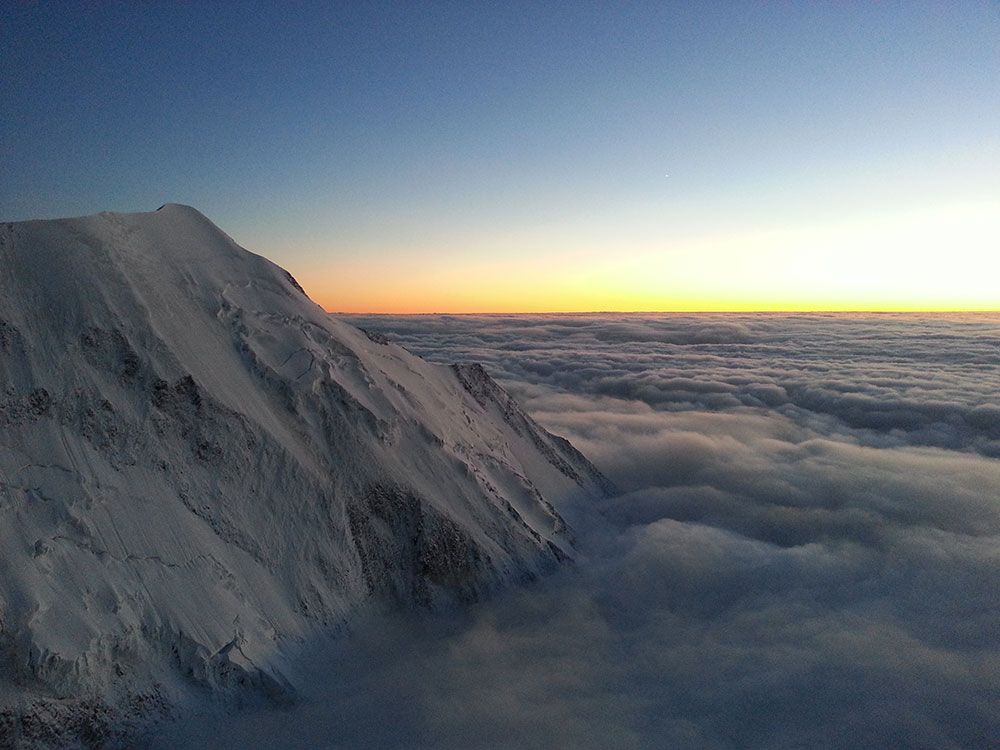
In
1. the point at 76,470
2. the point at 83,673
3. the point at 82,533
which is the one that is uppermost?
the point at 76,470

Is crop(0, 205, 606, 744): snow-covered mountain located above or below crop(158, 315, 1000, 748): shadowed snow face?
above

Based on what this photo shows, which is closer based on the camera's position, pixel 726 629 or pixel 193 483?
pixel 193 483

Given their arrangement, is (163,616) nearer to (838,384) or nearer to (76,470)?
(76,470)

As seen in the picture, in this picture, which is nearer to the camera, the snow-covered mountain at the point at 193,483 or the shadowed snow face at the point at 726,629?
the snow-covered mountain at the point at 193,483

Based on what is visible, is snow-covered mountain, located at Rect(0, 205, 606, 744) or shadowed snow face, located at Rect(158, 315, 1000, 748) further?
shadowed snow face, located at Rect(158, 315, 1000, 748)

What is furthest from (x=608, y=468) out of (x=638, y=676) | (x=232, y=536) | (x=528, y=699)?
(x=232, y=536)

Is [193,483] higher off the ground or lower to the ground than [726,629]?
higher

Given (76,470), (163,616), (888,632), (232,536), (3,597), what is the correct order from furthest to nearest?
(888,632) < (232,536) < (76,470) < (163,616) < (3,597)

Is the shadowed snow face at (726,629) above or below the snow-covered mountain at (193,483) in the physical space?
below
